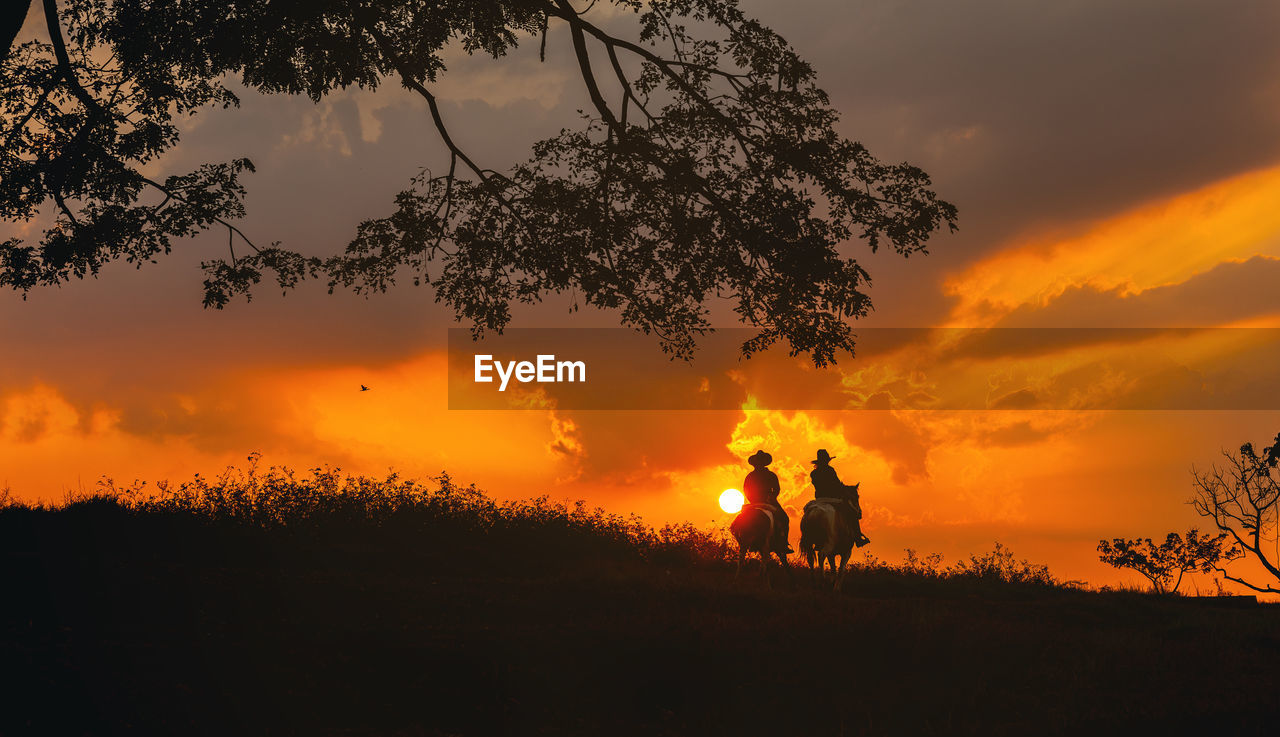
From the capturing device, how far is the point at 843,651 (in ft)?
41.1

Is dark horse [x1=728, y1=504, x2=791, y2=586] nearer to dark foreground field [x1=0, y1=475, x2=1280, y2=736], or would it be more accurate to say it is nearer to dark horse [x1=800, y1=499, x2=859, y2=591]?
dark horse [x1=800, y1=499, x2=859, y2=591]

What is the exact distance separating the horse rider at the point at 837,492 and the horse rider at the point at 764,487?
0.76 metres

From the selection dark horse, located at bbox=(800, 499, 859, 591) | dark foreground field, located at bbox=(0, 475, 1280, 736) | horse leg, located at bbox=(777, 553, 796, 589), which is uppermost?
dark horse, located at bbox=(800, 499, 859, 591)

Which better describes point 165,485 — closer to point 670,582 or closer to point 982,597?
point 670,582

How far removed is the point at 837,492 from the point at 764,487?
138 cm

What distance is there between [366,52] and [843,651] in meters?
13.8

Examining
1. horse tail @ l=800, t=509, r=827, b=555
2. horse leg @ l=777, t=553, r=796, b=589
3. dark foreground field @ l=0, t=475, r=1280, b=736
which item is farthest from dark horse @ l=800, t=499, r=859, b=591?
dark foreground field @ l=0, t=475, r=1280, b=736

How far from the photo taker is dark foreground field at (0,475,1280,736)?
33.1 feet

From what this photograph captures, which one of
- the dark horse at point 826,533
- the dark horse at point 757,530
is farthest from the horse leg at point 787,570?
the dark horse at point 826,533

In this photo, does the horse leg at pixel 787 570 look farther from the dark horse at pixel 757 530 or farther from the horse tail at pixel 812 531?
the horse tail at pixel 812 531

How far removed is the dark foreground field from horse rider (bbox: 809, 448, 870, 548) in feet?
5.97

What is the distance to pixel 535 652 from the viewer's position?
11695 mm

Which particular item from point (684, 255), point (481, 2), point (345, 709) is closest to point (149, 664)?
point (345, 709)

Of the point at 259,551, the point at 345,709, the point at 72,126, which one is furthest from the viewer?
the point at 72,126
